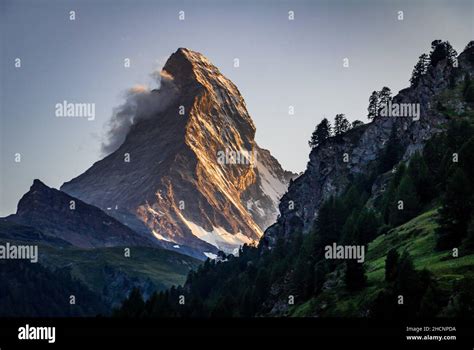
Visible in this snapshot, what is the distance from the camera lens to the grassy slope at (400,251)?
8629 centimetres

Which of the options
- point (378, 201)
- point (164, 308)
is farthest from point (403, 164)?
point (164, 308)

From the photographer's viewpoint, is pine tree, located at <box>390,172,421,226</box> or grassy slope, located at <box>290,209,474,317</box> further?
pine tree, located at <box>390,172,421,226</box>

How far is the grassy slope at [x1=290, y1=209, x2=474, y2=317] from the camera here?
86.3 m

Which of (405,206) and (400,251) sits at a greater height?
(405,206)

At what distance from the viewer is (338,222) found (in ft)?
516

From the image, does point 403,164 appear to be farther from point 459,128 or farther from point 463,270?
point 463,270

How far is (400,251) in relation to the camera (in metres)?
113

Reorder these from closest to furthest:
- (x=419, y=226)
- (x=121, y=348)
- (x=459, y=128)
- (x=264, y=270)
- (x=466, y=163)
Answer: (x=121, y=348) → (x=466, y=163) → (x=419, y=226) → (x=459, y=128) → (x=264, y=270)

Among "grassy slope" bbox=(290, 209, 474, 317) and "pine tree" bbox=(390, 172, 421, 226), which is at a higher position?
"pine tree" bbox=(390, 172, 421, 226)

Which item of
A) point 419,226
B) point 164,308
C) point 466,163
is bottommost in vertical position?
point 164,308

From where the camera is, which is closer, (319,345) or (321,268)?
(319,345)

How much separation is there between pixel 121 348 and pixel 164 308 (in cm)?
11416

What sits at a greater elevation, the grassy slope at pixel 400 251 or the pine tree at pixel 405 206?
the pine tree at pixel 405 206

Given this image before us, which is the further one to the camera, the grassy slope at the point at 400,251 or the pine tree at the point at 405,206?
the pine tree at the point at 405,206
